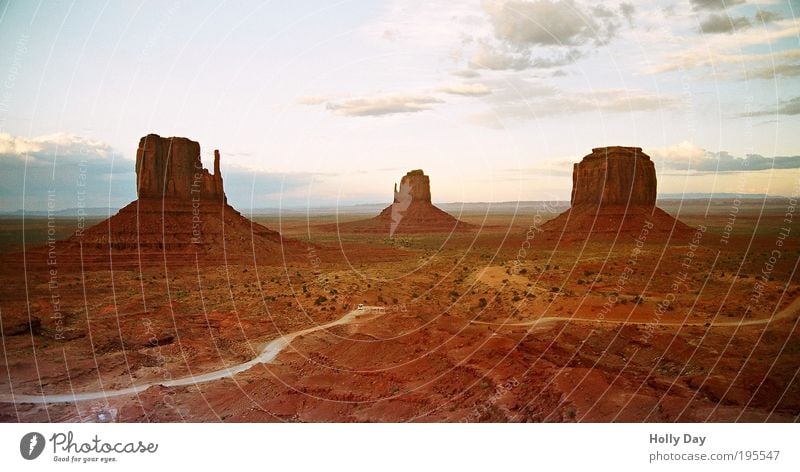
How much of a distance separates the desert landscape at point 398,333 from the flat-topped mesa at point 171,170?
6.06 metres

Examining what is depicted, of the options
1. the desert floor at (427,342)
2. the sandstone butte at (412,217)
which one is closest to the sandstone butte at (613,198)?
the desert floor at (427,342)

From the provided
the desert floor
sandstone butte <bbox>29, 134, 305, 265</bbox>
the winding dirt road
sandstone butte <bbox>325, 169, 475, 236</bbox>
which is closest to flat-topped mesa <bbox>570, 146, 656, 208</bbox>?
sandstone butte <bbox>325, 169, 475, 236</bbox>

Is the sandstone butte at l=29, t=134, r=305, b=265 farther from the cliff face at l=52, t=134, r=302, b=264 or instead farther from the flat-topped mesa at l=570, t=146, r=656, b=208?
the flat-topped mesa at l=570, t=146, r=656, b=208

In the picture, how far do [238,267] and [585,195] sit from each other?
4574 centimetres

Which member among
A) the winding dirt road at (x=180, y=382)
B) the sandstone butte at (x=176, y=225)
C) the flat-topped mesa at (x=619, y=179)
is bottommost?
the winding dirt road at (x=180, y=382)

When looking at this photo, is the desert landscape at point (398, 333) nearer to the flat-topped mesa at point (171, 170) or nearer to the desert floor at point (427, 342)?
the desert floor at point (427, 342)

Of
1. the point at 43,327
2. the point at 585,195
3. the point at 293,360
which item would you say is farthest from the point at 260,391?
the point at 585,195

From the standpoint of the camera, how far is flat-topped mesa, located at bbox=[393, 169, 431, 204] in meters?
108

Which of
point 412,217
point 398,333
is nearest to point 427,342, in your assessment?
point 398,333

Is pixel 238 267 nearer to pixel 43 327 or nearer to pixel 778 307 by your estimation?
pixel 43 327

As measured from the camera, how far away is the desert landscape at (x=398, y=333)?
1667cm

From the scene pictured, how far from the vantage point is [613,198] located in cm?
7088

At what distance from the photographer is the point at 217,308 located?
1231 inches
